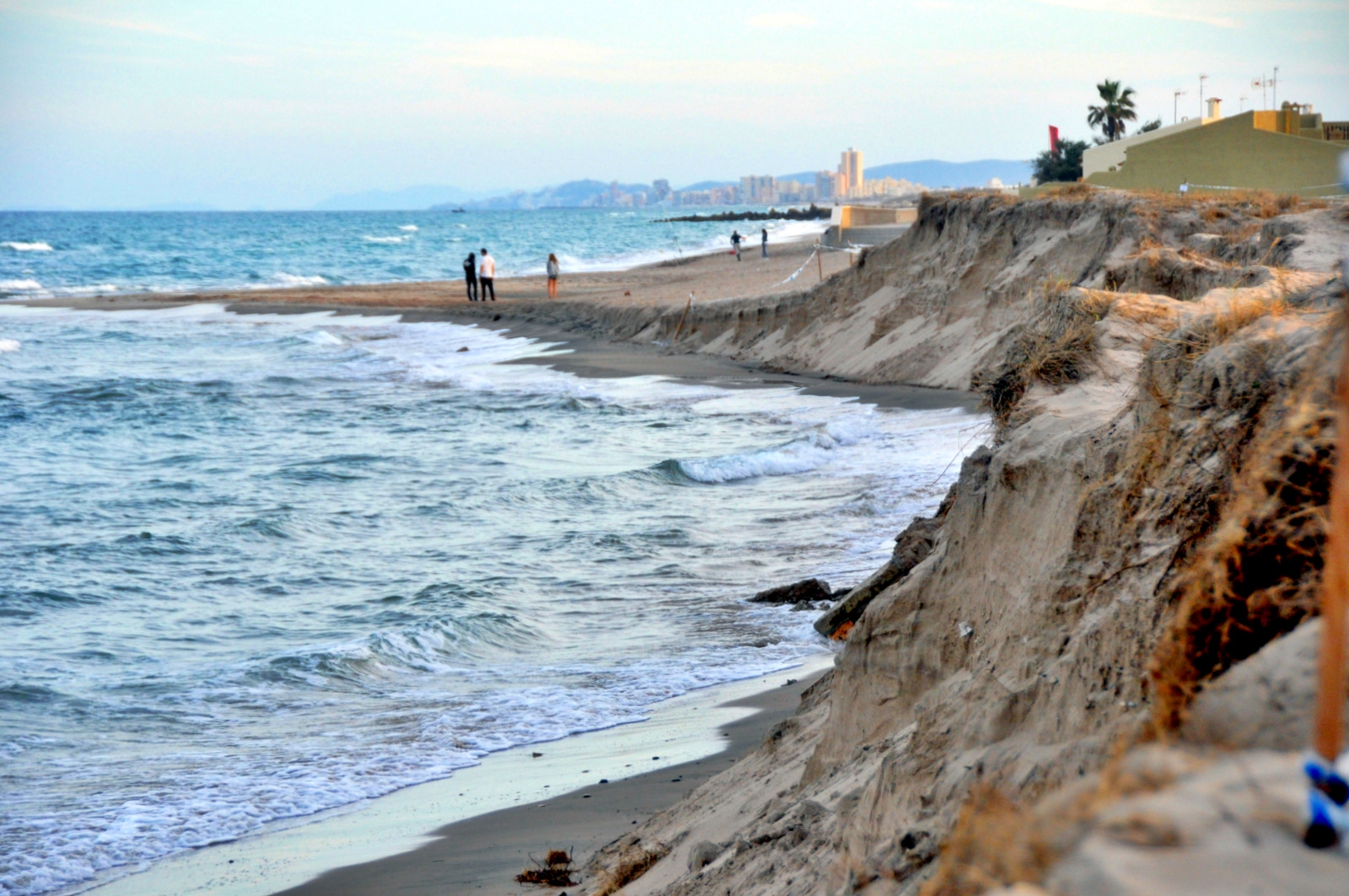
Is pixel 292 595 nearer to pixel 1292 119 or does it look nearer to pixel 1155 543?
pixel 1155 543

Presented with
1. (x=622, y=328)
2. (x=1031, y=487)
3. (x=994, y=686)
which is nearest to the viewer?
(x=994, y=686)

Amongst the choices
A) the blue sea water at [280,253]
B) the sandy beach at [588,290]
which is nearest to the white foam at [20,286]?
the blue sea water at [280,253]

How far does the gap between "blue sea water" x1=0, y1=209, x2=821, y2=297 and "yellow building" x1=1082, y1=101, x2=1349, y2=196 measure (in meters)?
37.6

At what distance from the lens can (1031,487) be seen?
15.0 ft

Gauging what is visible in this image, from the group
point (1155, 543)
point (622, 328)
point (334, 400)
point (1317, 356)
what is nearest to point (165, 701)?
point (1155, 543)

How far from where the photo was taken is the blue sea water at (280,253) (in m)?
60.7

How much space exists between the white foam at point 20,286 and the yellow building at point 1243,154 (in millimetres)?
50108

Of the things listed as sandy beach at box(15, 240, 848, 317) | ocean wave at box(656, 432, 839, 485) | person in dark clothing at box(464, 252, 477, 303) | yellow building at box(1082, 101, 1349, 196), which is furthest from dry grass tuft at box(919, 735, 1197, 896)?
person in dark clothing at box(464, 252, 477, 303)

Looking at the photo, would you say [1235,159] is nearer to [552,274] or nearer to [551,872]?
[552,274]

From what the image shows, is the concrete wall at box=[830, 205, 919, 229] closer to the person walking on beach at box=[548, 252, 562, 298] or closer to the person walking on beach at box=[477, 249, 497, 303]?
the person walking on beach at box=[548, 252, 562, 298]

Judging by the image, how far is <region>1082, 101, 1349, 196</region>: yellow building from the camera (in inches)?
937

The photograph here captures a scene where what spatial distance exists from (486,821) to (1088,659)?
3.91m

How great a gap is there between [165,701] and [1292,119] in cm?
2791

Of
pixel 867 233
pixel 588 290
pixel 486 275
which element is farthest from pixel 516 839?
pixel 588 290
